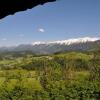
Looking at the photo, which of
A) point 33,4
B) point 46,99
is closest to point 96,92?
point 46,99

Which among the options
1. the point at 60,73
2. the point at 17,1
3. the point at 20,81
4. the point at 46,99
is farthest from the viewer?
the point at 60,73

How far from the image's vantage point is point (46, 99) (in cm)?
13000

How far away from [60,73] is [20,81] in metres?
36.4

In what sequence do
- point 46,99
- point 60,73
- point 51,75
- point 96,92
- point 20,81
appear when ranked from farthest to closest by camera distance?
point 60,73 < point 51,75 < point 20,81 < point 96,92 < point 46,99

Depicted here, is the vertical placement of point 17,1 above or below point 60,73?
above

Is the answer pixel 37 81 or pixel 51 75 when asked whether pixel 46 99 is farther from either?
pixel 51 75

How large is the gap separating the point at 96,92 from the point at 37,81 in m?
31.8

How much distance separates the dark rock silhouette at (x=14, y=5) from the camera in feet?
14.0

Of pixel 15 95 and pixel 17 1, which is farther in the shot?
pixel 15 95

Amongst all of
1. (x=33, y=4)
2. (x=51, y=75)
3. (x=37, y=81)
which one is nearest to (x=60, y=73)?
(x=51, y=75)

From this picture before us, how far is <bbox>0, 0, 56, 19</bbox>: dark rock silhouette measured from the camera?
4.26 metres

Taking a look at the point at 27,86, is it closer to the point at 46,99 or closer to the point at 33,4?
the point at 46,99

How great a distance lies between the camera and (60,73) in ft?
593

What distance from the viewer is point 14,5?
14.3 ft
